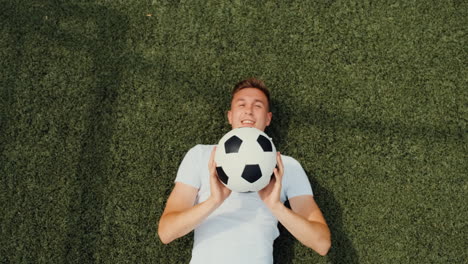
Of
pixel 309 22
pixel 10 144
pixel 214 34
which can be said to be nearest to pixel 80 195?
pixel 10 144

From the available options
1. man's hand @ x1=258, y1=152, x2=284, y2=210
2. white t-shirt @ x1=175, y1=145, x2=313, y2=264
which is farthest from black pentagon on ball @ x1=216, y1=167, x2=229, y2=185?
white t-shirt @ x1=175, y1=145, x2=313, y2=264

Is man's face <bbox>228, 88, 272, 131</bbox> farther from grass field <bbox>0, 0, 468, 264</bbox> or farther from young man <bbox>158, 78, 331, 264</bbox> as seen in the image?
grass field <bbox>0, 0, 468, 264</bbox>

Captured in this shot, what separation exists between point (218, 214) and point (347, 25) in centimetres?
250

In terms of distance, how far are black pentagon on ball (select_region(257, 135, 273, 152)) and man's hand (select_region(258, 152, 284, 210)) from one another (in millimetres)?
131

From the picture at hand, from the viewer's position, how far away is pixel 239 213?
128 inches

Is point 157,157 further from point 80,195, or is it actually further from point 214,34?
point 214,34

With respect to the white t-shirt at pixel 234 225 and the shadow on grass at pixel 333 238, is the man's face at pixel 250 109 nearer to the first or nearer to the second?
the white t-shirt at pixel 234 225

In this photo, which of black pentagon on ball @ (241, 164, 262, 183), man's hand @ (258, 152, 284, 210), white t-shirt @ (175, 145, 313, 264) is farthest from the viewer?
white t-shirt @ (175, 145, 313, 264)

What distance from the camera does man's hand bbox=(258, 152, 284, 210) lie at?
2809 mm

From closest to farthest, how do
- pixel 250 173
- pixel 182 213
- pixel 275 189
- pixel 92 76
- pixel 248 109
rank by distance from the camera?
1. pixel 250 173
2. pixel 275 189
3. pixel 182 213
4. pixel 248 109
5. pixel 92 76

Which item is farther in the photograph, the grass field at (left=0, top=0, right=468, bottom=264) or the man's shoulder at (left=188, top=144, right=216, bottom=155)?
the grass field at (left=0, top=0, right=468, bottom=264)

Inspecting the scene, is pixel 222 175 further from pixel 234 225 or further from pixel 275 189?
pixel 234 225

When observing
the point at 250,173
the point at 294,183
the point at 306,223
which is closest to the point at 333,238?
the point at 294,183

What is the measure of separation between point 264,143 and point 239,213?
0.77m
